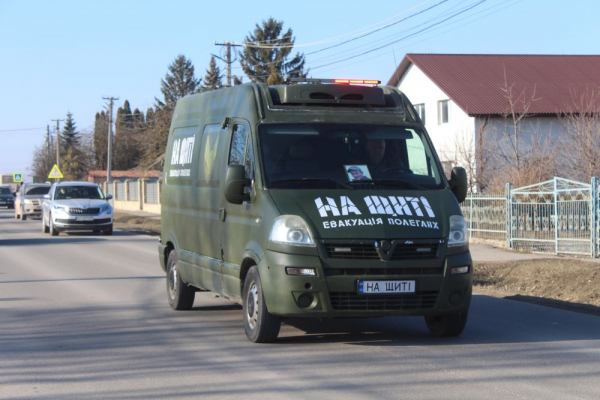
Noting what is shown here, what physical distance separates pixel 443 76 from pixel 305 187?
112 ft

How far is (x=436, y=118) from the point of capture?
137 feet

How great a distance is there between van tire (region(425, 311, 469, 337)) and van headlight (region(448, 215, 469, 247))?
75cm

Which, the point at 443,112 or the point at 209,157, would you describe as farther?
the point at 443,112

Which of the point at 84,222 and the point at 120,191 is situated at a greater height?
the point at 120,191

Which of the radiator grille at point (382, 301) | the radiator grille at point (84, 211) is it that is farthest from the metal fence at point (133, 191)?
the radiator grille at point (382, 301)

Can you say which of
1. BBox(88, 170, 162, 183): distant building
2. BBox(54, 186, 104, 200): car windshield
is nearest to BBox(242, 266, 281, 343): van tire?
BBox(54, 186, 104, 200): car windshield

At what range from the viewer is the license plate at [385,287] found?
795 cm

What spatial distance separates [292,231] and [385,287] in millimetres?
970

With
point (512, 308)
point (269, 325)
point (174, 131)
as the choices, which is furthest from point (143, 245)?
point (269, 325)

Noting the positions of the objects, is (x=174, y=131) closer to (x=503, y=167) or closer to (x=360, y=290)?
(x=360, y=290)

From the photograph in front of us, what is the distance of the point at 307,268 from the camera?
25.9 ft

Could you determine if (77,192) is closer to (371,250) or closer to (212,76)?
(371,250)

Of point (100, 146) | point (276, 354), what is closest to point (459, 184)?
point (276, 354)

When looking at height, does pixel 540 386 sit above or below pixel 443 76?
below
